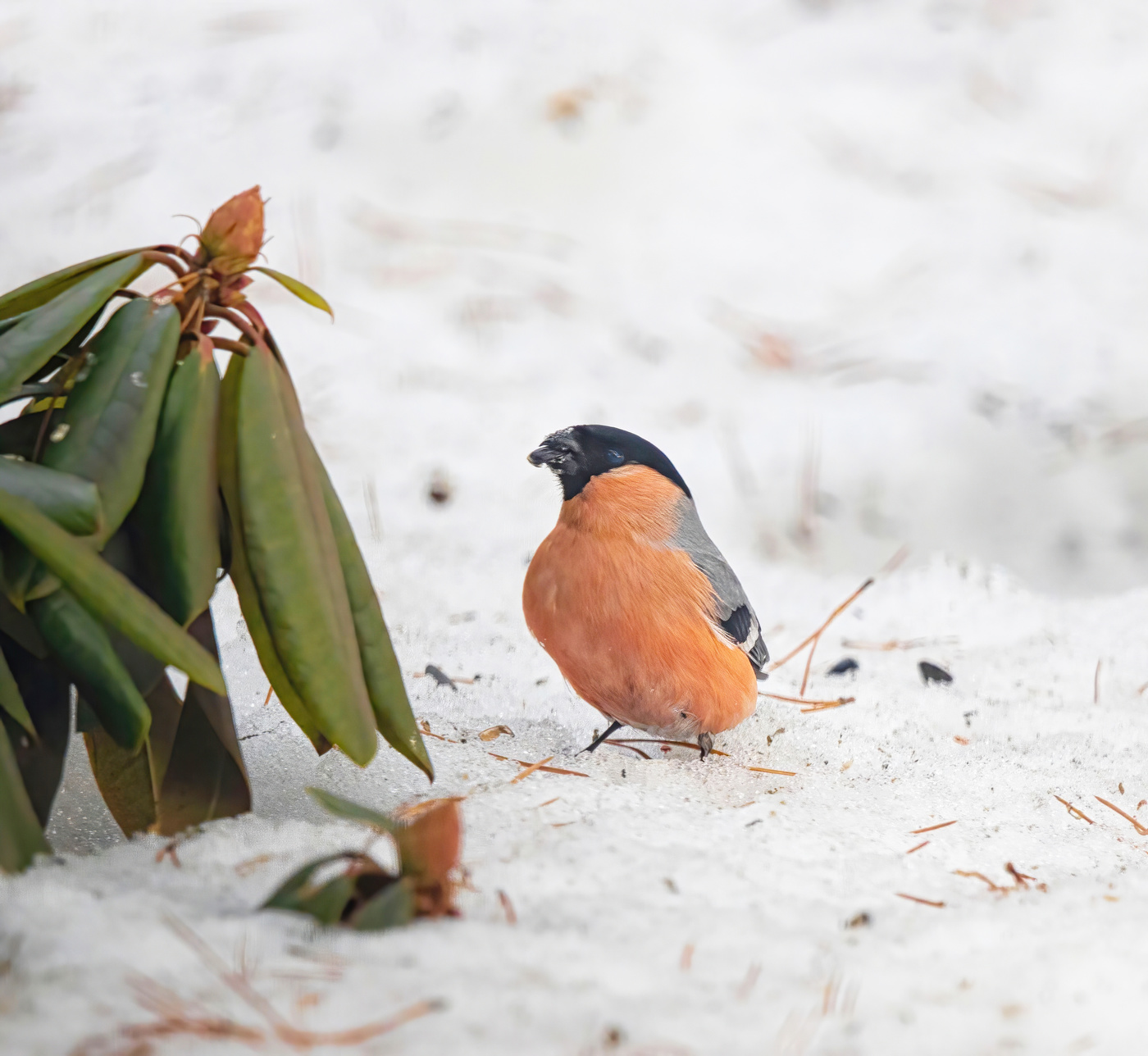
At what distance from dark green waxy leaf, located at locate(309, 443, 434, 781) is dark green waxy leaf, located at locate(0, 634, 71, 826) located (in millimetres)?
327

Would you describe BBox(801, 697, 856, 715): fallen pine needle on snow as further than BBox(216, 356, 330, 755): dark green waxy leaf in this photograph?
Yes

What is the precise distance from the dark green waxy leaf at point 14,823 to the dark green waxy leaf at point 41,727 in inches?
4.9

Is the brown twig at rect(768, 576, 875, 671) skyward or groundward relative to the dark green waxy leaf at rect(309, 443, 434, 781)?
groundward

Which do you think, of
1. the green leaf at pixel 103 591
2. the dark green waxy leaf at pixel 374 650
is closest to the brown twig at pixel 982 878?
the dark green waxy leaf at pixel 374 650

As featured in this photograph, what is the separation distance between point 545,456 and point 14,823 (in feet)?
3.21

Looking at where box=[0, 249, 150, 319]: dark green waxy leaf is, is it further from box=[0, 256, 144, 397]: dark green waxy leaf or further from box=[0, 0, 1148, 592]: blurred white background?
box=[0, 0, 1148, 592]: blurred white background

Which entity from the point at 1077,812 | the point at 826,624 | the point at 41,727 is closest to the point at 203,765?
the point at 41,727

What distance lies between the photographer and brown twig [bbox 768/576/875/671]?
261 cm

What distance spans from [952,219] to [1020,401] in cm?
83

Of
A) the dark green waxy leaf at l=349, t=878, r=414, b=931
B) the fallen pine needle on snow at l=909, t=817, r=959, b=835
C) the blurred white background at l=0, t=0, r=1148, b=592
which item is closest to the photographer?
the dark green waxy leaf at l=349, t=878, r=414, b=931

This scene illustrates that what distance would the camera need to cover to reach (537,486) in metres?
3.37

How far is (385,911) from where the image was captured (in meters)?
1.01

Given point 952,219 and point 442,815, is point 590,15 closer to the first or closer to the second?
point 952,219

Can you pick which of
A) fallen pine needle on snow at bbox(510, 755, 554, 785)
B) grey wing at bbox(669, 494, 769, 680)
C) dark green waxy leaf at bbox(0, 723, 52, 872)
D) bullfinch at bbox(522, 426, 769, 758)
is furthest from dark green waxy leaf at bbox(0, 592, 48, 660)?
grey wing at bbox(669, 494, 769, 680)
